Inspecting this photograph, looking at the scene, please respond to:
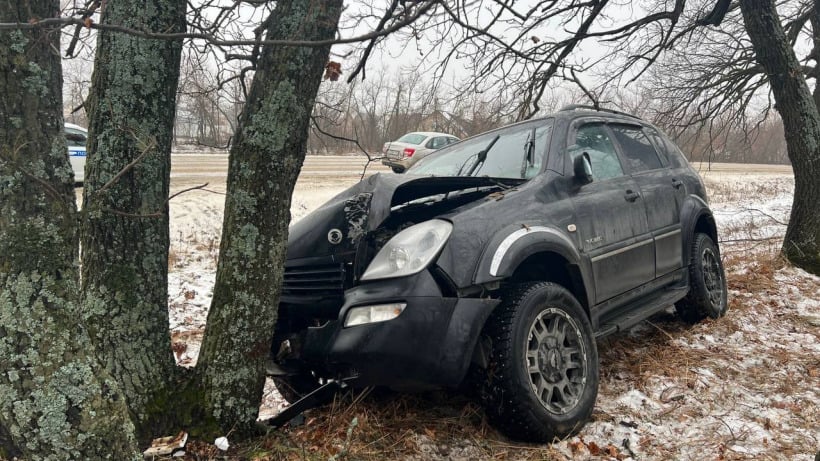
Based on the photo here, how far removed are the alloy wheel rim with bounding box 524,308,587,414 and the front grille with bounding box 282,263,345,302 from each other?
104 centimetres

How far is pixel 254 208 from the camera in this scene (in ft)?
8.21

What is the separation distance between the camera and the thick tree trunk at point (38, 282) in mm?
1628

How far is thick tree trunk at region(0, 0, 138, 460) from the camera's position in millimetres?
1628

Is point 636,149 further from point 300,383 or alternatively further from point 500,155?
point 300,383

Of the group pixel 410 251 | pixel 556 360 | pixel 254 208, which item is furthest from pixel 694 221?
pixel 254 208

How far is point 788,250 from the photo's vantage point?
6.91 metres

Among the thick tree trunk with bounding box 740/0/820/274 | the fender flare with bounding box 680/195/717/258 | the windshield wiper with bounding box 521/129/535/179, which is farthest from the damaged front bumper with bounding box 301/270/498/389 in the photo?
the thick tree trunk with bounding box 740/0/820/274

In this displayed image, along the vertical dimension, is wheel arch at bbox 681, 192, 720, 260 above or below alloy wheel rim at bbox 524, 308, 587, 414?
above

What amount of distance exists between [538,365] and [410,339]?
0.77 meters

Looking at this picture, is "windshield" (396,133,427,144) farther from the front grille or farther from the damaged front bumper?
the damaged front bumper

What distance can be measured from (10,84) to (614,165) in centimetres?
373

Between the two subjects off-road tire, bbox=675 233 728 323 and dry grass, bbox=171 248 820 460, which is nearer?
dry grass, bbox=171 248 820 460

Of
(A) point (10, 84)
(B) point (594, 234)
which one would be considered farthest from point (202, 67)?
(B) point (594, 234)

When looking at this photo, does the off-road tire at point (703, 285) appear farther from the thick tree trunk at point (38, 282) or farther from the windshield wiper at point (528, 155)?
the thick tree trunk at point (38, 282)
